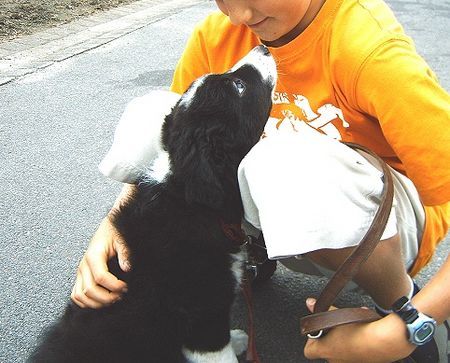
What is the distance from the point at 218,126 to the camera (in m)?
1.34

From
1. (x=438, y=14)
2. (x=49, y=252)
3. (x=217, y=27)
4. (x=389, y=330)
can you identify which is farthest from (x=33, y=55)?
(x=438, y=14)

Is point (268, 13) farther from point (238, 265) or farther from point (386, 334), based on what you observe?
point (386, 334)

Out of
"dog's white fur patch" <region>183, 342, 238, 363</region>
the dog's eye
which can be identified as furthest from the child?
"dog's white fur patch" <region>183, 342, 238, 363</region>

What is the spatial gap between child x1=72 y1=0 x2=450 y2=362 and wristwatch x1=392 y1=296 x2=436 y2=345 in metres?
0.02

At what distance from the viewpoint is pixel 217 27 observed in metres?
1.64

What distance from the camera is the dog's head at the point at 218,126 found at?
1.26 meters

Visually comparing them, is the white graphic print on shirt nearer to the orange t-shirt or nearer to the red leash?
the orange t-shirt

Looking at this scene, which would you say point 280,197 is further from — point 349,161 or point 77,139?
point 77,139

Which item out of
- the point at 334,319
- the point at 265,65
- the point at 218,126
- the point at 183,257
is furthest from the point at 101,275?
the point at 265,65

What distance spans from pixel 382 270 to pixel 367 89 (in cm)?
42

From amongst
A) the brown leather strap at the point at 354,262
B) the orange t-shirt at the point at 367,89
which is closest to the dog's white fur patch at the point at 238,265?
the brown leather strap at the point at 354,262

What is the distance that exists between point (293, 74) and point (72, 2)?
4.16 meters

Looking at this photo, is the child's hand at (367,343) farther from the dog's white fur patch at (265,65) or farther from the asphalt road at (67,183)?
the dog's white fur patch at (265,65)

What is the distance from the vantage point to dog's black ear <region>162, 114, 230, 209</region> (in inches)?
48.9
